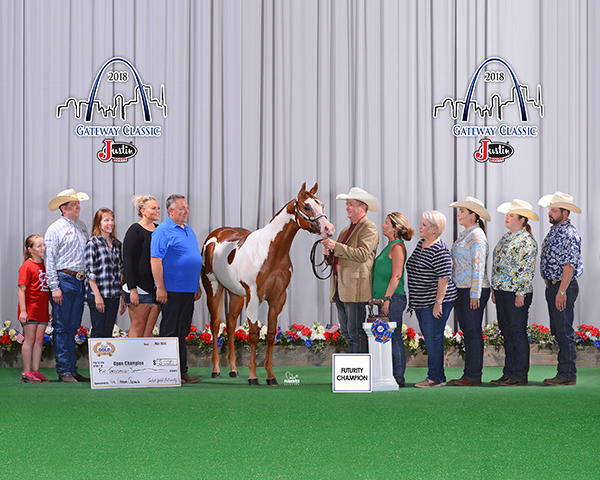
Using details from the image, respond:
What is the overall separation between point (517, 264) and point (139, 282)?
9.43 feet

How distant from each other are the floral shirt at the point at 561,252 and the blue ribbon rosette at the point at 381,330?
1.39 meters

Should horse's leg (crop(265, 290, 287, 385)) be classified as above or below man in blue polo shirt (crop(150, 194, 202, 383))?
below

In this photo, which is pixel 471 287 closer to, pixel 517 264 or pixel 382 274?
pixel 517 264

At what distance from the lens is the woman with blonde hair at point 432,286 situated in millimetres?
4168

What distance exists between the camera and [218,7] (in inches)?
251

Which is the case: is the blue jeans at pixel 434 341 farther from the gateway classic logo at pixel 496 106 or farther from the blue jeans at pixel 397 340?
the gateway classic logo at pixel 496 106

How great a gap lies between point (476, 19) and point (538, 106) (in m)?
1.22

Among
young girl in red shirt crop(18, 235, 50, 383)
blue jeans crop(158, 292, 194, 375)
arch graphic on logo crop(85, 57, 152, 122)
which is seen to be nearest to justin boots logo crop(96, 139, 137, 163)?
arch graphic on logo crop(85, 57, 152, 122)

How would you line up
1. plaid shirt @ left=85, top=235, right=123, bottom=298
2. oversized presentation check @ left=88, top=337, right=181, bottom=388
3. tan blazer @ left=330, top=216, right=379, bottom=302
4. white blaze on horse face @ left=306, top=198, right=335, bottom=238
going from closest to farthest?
white blaze on horse face @ left=306, top=198, right=335, bottom=238 < oversized presentation check @ left=88, top=337, right=181, bottom=388 < tan blazer @ left=330, top=216, right=379, bottom=302 < plaid shirt @ left=85, top=235, right=123, bottom=298

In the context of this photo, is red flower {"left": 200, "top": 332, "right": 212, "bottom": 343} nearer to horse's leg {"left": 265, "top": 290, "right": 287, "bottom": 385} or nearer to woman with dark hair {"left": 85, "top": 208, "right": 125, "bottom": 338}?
woman with dark hair {"left": 85, "top": 208, "right": 125, "bottom": 338}

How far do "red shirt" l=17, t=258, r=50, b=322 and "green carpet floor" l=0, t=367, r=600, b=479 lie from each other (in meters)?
0.77

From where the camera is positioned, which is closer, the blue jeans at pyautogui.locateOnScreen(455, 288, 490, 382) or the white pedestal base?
the white pedestal base

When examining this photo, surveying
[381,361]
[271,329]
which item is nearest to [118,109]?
Answer: [271,329]

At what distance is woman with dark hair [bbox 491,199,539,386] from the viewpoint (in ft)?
13.9
